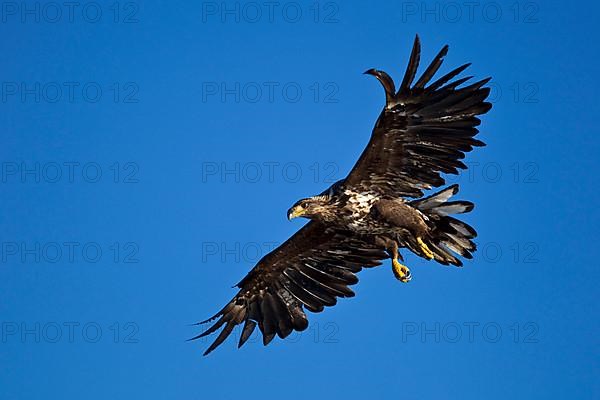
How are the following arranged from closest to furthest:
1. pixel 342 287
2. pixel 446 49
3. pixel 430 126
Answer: pixel 446 49
pixel 430 126
pixel 342 287

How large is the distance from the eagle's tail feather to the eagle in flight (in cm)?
1

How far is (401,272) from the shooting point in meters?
12.7

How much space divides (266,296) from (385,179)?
123 inches

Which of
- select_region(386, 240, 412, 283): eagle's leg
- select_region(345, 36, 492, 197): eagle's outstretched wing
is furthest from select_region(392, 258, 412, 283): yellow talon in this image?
select_region(345, 36, 492, 197): eagle's outstretched wing

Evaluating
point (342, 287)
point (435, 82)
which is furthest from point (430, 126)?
point (342, 287)

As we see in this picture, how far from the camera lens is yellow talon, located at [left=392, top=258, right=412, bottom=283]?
12672mm

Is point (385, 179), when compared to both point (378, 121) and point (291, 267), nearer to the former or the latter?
point (378, 121)

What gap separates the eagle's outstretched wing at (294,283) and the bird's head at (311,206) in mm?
1105

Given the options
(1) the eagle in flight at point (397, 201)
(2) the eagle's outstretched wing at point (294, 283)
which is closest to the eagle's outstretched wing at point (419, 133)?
(1) the eagle in flight at point (397, 201)

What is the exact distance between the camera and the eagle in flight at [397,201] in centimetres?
1193

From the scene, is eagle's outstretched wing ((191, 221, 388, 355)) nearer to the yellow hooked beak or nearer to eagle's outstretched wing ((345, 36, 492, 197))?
the yellow hooked beak

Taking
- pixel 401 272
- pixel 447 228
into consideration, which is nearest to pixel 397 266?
pixel 401 272

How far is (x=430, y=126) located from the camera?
39.8ft

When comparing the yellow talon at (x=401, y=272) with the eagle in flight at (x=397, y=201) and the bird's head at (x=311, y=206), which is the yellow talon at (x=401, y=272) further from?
the bird's head at (x=311, y=206)
